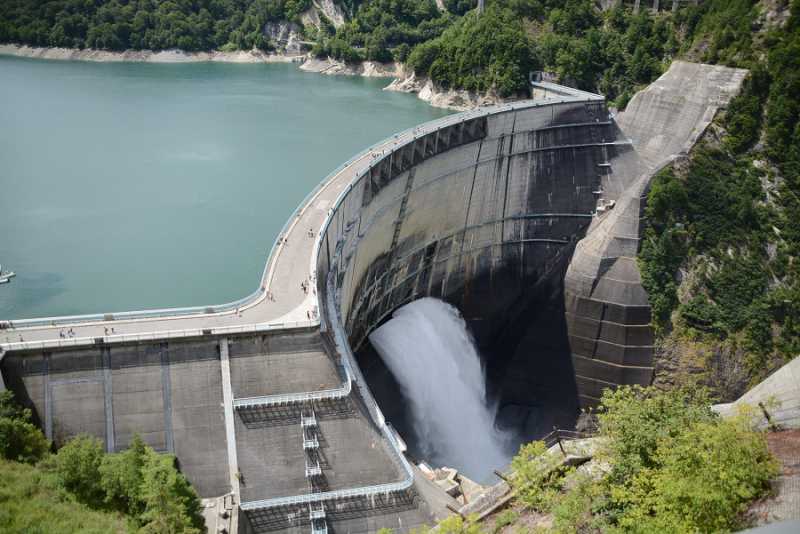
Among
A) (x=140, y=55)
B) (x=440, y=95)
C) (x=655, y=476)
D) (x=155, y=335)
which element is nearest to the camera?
(x=655, y=476)

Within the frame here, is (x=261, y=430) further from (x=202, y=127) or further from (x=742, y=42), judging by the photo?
(x=202, y=127)

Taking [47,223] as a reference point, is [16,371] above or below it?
above

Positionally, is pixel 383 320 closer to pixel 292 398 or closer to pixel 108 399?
pixel 292 398

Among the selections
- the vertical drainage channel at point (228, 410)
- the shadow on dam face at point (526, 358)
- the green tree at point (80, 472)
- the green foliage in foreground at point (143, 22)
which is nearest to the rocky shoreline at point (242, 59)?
the green foliage in foreground at point (143, 22)

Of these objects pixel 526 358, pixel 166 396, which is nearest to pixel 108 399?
pixel 166 396

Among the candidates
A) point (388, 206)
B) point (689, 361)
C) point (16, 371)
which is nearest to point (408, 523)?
point (16, 371)

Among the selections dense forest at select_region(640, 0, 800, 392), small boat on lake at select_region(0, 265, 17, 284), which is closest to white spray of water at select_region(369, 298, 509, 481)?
dense forest at select_region(640, 0, 800, 392)
